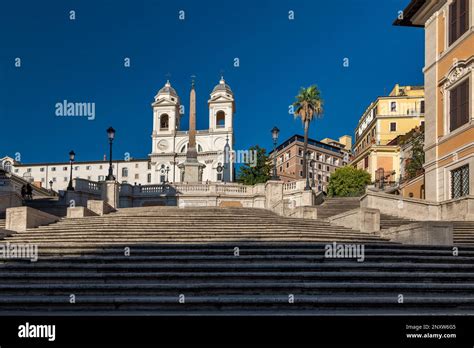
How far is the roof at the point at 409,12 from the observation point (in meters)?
26.6

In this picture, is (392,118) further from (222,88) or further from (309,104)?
(222,88)

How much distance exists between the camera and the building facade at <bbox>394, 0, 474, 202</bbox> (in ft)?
70.2

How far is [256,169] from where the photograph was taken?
2825 inches

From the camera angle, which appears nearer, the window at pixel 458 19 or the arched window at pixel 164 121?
the window at pixel 458 19

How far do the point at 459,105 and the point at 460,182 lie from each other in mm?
3841

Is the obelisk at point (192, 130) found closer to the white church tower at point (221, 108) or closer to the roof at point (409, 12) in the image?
the roof at point (409, 12)

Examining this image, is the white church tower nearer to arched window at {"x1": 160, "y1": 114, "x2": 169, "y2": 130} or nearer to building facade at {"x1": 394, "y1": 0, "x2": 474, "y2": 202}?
arched window at {"x1": 160, "y1": 114, "x2": 169, "y2": 130}

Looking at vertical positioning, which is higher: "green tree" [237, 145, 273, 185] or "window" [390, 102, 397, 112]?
"window" [390, 102, 397, 112]

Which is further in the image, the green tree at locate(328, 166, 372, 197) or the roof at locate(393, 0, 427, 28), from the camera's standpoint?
the green tree at locate(328, 166, 372, 197)

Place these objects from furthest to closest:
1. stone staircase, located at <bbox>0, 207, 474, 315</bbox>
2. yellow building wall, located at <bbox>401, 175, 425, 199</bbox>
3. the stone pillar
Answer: the stone pillar, yellow building wall, located at <bbox>401, 175, 425, 199</bbox>, stone staircase, located at <bbox>0, 207, 474, 315</bbox>

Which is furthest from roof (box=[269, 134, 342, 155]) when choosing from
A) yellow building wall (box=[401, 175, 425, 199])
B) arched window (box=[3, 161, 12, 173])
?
yellow building wall (box=[401, 175, 425, 199])

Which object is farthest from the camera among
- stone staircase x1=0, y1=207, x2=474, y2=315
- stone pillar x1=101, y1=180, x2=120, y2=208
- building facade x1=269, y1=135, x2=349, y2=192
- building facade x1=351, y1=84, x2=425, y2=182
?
building facade x1=269, y1=135, x2=349, y2=192
